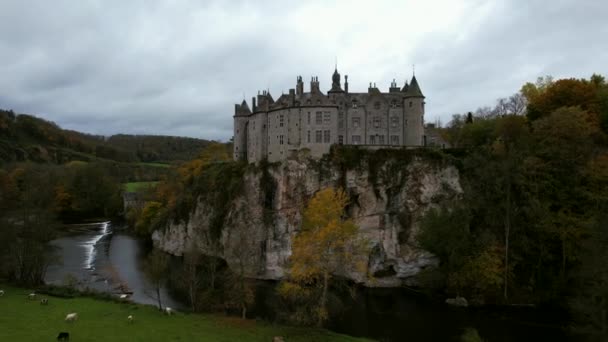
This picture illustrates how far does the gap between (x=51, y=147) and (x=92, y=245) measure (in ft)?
297

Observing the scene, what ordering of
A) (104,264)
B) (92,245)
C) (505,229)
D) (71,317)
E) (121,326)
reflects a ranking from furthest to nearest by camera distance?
(92,245), (104,264), (505,229), (71,317), (121,326)

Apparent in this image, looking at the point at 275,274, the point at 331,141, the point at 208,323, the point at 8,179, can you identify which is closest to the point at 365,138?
the point at 331,141

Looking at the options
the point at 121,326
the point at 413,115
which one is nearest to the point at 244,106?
the point at 413,115

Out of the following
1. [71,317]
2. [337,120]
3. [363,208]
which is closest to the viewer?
[71,317]

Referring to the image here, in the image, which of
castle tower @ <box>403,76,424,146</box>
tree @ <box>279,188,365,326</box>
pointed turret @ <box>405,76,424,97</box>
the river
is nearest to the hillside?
the river

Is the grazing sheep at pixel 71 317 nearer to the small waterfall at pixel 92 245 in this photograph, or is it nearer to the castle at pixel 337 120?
the small waterfall at pixel 92 245

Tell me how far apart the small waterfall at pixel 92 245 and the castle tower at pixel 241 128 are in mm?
20949

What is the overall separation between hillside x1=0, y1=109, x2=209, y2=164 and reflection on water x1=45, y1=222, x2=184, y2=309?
59825 mm

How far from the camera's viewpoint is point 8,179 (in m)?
76.7

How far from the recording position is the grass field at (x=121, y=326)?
64.7 feet

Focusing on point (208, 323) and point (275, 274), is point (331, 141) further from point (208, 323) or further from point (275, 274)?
point (208, 323)

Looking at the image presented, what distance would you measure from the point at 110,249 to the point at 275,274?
963 inches

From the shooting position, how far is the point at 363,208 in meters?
43.2

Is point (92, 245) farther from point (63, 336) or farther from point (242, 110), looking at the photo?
point (63, 336)
